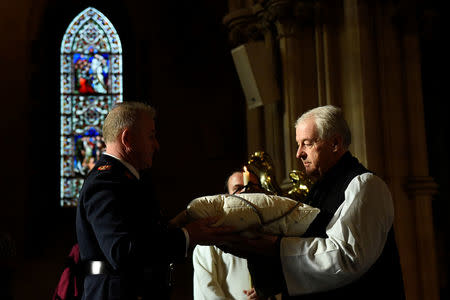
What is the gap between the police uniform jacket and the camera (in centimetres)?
255

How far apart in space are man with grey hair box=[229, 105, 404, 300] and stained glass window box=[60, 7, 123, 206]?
7109 millimetres

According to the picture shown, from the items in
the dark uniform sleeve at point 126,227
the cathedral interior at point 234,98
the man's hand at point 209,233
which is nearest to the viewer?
the dark uniform sleeve at point 126,227

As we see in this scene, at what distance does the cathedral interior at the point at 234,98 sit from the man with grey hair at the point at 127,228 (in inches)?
99.7

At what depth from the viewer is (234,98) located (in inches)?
385

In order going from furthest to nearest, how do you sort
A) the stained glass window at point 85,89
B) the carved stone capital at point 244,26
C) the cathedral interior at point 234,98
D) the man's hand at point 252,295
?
1. the stained glass window at point 85,89
2. the carved stone capital at point 244,26
3. the cathedral interior at point 234,98
4. the man's hand at point 252,295

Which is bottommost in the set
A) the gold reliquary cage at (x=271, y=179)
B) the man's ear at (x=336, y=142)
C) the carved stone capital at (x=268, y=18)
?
the gold reliquary cage at (x=271, y=179)

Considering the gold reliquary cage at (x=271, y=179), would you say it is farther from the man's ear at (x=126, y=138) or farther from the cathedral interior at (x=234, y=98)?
the man's ear at (x=126, y=138)

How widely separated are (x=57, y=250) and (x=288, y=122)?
14.2 ft

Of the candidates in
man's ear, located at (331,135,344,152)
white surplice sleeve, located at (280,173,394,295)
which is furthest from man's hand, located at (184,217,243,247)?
man's ear, located at (331,135,344,152)

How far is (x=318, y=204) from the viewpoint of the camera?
2.88 m

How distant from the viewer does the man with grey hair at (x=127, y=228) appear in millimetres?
2568

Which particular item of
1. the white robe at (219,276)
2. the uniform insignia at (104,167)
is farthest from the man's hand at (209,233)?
the white robe at (219,276)

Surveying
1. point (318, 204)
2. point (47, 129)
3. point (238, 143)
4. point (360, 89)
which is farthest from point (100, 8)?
point (318, 204)

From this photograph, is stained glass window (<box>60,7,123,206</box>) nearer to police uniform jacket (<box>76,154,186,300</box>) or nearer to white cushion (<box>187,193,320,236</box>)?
police uniform jacket (<box>76,154,186,300</box>)
